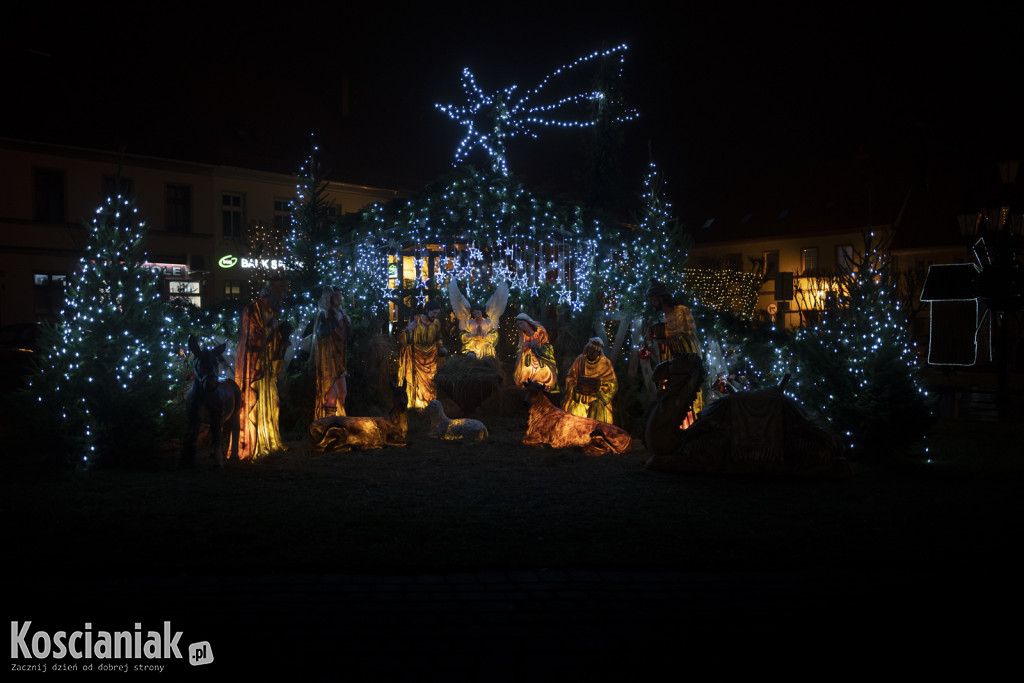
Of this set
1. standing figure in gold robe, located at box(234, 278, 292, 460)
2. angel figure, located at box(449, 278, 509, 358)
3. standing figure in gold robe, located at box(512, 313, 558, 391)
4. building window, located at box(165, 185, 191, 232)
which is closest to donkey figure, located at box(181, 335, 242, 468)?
standing figure in gold robe, located at box(234, 278, 292, 460)

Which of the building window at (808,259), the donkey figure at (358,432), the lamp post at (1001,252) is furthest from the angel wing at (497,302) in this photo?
→ the building window at (808,259)

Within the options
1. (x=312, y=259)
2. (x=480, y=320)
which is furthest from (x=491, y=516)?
(x=312, y=259)

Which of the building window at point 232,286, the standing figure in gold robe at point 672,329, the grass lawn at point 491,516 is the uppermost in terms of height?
the building window at point 232,286

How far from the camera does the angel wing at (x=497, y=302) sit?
15.7 metres

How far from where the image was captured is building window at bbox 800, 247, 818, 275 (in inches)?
1508

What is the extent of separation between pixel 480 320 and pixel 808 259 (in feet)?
93.4

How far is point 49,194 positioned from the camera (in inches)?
1061

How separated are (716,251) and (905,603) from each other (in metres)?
40.4

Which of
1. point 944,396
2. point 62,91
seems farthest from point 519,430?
point 62,91

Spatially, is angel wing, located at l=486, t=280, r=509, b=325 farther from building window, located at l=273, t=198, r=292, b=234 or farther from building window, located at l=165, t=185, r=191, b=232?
building window, located at l=165, t=185, r=191, b=232

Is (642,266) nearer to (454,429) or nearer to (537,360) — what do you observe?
(537,360)

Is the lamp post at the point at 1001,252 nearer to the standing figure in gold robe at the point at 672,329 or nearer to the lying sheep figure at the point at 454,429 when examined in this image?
the standing figure in gold robe at the point at 672,329

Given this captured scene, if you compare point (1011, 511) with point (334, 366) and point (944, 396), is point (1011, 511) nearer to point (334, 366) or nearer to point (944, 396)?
point (334, 366)

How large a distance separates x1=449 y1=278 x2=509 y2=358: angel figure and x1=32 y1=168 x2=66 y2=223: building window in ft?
61.7
